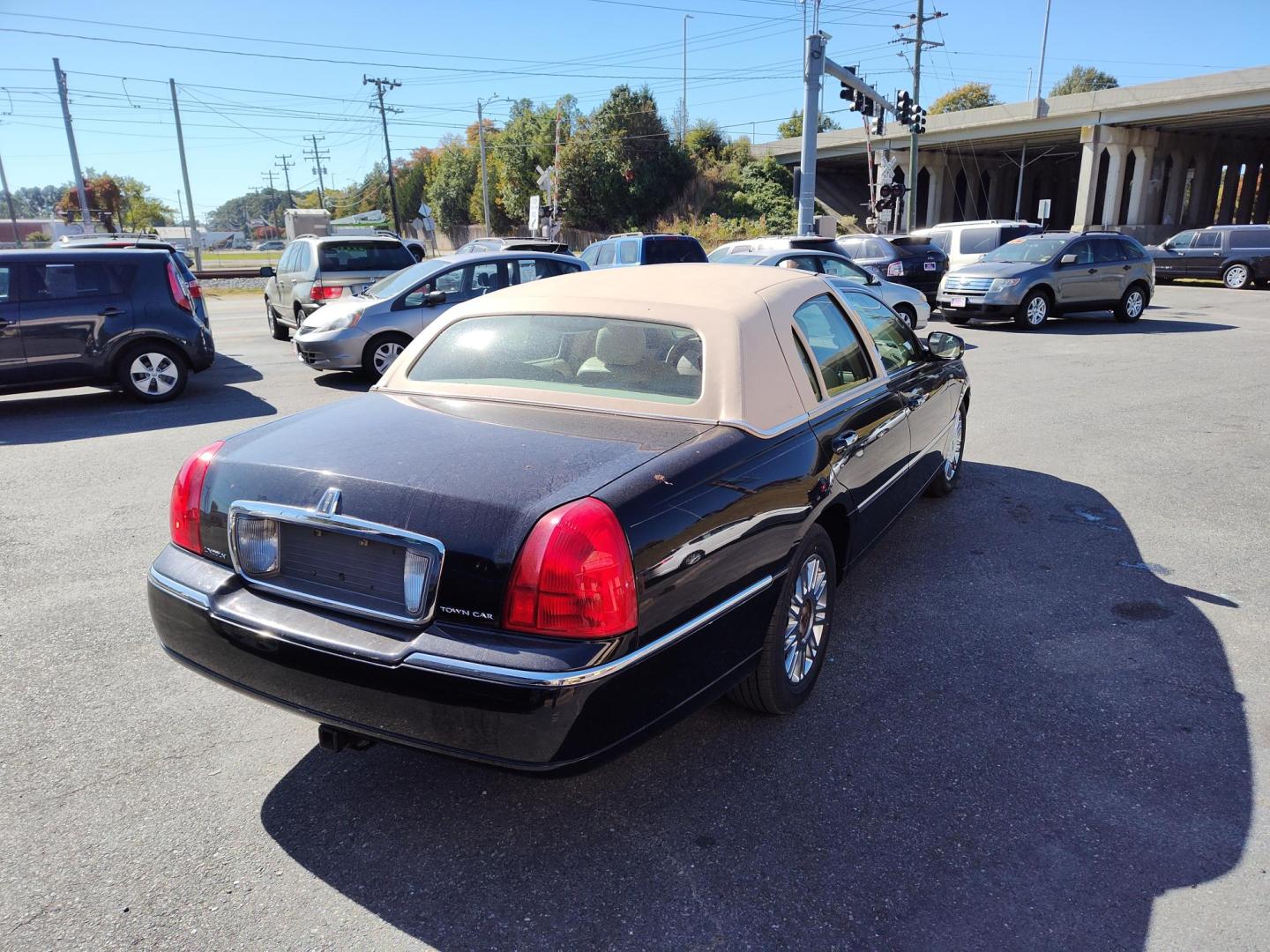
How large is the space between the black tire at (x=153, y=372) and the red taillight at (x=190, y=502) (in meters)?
A: 7.65

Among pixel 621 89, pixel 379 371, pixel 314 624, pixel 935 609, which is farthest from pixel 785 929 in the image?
pixel 621 89

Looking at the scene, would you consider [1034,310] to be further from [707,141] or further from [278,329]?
[707,141]

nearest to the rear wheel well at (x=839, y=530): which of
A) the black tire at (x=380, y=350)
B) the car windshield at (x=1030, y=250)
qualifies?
the black tire at (x=380, y=350)

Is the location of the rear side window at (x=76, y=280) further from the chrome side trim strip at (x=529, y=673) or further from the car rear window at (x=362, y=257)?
the chrome side trim strip at (x=529, y=673)

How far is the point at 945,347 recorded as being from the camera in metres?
5.30

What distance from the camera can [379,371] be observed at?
417 inches

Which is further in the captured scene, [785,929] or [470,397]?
[470,397]

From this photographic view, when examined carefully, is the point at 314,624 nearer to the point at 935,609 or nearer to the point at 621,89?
the point at 935,609

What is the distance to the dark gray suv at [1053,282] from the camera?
15.1 m

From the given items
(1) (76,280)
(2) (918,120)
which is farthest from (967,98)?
(1) (76,280)

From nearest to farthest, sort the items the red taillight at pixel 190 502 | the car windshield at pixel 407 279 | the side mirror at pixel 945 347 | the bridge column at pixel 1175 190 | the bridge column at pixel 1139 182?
the red taillight at pixel 190 502
the side mirror at pixel 945 347
the car windshield at pixel 407 279
the bridge column at pixel 1139 182
the bridge column at pixel 1175 190

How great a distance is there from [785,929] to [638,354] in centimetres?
205

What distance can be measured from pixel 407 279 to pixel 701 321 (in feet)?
27.4

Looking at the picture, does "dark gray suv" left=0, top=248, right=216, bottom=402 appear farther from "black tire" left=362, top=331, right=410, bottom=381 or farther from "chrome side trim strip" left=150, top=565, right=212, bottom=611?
"chrome side trim strip" left=150, top=565, right=212, bottom=611
